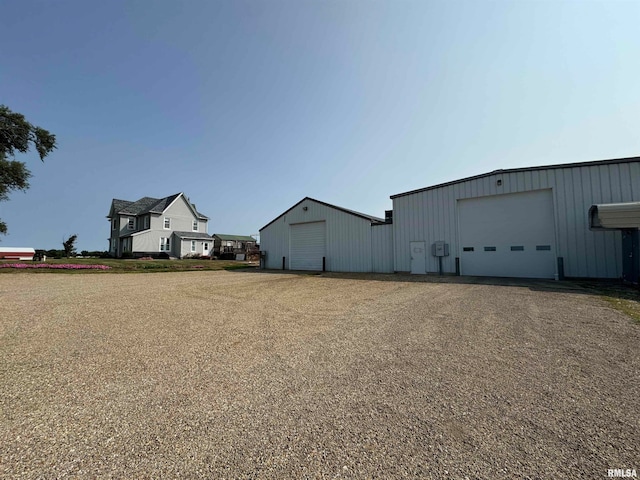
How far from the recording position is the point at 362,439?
205 centimetres

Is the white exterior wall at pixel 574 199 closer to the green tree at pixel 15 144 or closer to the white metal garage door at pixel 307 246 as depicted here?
the white metal garage door at pixel 307 246

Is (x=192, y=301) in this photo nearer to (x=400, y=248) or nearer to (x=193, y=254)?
(x=400, y=248)

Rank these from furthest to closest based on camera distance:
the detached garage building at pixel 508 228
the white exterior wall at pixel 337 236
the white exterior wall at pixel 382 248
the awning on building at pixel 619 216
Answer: the white exterior wall at pixel 337 236
the white exterior wall at pixel 382 248
the detached garage building at pixel 508 228
the awning on building at pixel 619 216

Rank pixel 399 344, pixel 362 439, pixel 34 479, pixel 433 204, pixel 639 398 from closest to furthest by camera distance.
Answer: pixel 34 479
pixel 362 439
pixel 639 398
pixel 399 344
pixel 433 204

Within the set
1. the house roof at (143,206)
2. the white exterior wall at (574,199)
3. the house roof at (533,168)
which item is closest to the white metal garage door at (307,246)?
the house roof at (533,168)

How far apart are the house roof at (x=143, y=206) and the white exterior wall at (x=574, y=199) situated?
34348 mm

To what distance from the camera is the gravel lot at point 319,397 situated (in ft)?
5.98

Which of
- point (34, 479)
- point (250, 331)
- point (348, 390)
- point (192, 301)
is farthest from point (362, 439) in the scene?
point (192, 301)

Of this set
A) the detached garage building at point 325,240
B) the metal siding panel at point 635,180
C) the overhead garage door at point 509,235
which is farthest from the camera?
the detached garage building at point 325,240

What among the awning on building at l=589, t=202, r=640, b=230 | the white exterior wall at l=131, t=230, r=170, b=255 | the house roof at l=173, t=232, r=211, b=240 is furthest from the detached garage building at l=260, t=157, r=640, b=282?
→ the white exterior wall at l=131, t=230, r=170, b=255

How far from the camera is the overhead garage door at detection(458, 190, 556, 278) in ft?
41.8

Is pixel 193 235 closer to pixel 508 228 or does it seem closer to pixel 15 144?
pixel 15 144

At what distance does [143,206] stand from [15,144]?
49.1 feet

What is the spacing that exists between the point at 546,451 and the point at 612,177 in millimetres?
14727
